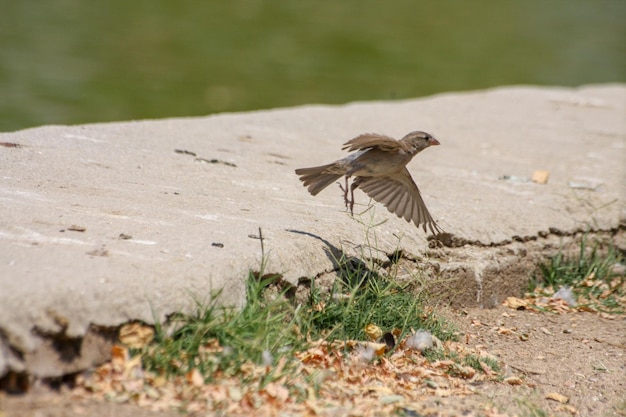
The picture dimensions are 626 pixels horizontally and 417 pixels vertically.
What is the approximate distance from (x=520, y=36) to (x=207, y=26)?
584cm

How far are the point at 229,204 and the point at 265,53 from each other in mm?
10870

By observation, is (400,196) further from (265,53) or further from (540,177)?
(265,53)

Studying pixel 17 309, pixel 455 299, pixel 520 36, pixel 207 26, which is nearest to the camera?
pixel 17 309

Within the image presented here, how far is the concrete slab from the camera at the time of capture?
3.45 m

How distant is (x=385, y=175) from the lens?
15.4 feet

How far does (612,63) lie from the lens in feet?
55.4

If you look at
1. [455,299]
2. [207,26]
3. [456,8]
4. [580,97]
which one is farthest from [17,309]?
[456,8]

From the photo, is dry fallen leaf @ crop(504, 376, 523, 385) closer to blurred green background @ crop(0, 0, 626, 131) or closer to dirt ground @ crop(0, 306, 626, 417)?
dirt ground @ crop(0, 306, 626, 417)

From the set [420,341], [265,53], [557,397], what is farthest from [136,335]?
[265,53]

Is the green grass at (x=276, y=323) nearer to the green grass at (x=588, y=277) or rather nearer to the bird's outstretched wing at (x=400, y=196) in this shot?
the bird's outstretched wing at (x=400, y=196)

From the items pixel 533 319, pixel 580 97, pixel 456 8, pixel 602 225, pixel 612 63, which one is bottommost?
pixel 533 319

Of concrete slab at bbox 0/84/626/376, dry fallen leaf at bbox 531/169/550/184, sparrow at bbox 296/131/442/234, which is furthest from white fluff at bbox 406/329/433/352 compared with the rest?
dry fallen leaf at bbox 531/169/550/184

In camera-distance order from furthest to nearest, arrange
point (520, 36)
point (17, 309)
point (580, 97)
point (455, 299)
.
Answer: point (520, 36)
point (580, 97)
point (455, 299)
point (17, 309)

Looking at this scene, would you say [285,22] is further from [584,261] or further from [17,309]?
[17,309]
